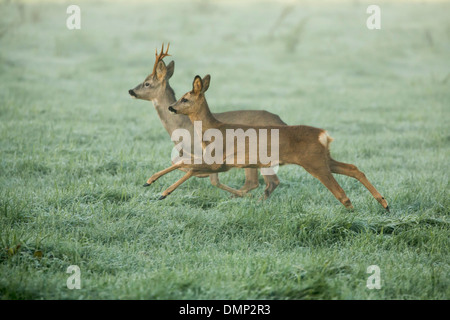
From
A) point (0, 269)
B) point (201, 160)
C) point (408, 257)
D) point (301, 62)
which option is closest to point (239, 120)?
point (201, 160)

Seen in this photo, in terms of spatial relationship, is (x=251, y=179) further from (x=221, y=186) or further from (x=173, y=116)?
(x=173, y=116)

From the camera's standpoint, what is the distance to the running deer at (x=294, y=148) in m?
5.68

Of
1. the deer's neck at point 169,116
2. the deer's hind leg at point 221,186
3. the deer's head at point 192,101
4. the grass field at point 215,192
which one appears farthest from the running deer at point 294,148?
the deer's neck at point 169,116

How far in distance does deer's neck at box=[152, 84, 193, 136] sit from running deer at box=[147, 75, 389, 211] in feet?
2.83

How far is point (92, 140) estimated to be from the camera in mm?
8781

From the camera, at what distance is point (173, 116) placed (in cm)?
689

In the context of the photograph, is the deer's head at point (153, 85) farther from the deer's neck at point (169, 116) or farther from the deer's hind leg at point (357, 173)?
the deer's hind leg at point (357, 173)

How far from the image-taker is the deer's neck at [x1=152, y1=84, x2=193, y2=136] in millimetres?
6855

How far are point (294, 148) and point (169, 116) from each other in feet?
6.04

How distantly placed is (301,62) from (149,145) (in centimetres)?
1098

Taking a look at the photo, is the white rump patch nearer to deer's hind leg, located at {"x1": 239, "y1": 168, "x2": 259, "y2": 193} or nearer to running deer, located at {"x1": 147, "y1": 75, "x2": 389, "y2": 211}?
running deer, located at {"x1": 147, "y1": 75, "x2": 389, "y2": 211}

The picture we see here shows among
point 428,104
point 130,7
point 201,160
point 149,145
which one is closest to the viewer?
point 201,160

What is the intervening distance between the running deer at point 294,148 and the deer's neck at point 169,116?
0.86m
